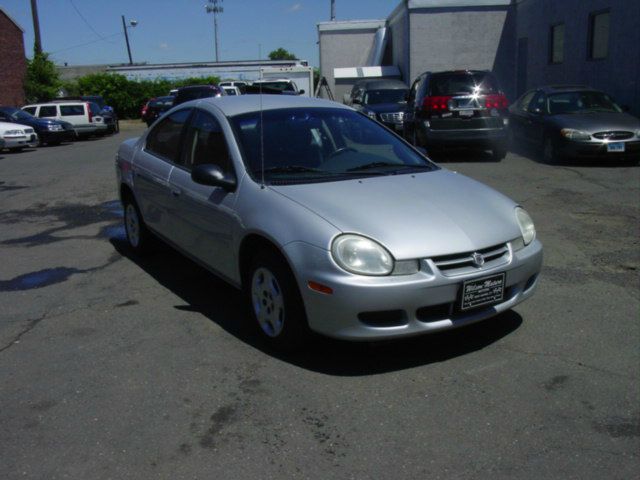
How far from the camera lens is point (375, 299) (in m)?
3.64

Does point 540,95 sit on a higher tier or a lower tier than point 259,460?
higher

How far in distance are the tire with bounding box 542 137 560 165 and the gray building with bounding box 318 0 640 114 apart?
4.80 metres

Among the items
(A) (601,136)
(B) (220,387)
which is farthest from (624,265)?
(A) (601,136)

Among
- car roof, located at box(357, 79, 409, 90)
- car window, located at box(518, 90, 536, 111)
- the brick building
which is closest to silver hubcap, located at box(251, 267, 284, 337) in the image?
car window, located at box(518, 90, 536, 111)

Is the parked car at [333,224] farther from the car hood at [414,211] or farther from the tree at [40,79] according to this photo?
the tree at [40,79]

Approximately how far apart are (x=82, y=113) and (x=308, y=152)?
899 inches

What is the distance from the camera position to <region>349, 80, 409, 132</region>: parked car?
15.9m

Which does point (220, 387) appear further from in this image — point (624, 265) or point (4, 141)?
point (4, 141)

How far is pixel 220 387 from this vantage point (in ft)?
12.4

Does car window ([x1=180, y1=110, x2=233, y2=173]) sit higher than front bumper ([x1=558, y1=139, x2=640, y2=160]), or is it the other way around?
car window ([x1=180, y1=110, x2=233, y2=173])

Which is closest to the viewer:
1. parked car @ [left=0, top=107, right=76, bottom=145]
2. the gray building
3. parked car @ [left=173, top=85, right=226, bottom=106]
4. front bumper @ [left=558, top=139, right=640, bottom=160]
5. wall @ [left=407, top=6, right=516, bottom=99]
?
front bumper @ [left=558, top=139, right=640, bottom=160]

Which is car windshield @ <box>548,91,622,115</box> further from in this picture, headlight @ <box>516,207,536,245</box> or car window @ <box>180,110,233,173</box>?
car window @ <box>180,110,233,173</box>

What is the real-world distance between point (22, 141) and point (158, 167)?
55.8 feet

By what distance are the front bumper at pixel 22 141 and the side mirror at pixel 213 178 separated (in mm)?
17959
